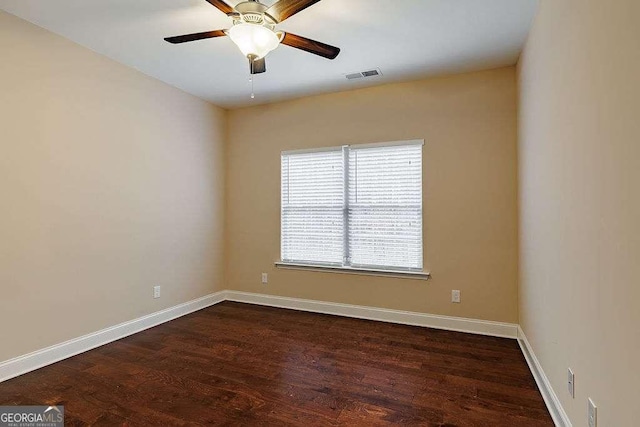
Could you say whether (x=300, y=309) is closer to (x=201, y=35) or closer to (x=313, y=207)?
(x=313, y=207)

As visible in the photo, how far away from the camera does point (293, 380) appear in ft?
8.03

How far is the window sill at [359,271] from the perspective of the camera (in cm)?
363

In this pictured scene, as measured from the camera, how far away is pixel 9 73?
2.47 m

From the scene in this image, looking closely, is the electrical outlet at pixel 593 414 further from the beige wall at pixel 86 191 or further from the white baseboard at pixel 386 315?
the beige wall at pixel 86 191

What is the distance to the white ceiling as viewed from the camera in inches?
93.6

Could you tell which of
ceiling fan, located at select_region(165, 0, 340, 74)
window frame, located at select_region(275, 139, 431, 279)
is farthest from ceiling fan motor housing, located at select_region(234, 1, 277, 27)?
window frame, located at select_region(275, 139, 431, 279)

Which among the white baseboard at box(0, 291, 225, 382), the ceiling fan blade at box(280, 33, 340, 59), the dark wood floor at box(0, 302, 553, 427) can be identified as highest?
the ceiling fan blade at box(280, 33, 340, 59)

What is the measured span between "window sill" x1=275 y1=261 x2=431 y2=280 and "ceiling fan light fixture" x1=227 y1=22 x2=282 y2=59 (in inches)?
101

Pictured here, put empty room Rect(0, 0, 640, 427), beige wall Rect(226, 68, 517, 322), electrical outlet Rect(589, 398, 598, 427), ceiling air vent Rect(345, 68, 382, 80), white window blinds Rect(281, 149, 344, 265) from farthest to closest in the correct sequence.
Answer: white window blinds Rect(281, 149, 344, 265) → ceiling air vent Rect(345, 68, 382, 80) → beige wall Rect(226, 68, 517, 322) → empty room Rect(0, 0, 640, 427) → electrical outlet Rect(589, 398, 598, 427)

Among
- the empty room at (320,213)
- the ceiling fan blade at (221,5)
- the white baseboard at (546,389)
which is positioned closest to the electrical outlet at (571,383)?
the empty room at (320,213)

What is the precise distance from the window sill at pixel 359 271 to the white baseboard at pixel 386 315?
0.39 meters

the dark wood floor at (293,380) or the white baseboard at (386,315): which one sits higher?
the white baseboard at (386,315)

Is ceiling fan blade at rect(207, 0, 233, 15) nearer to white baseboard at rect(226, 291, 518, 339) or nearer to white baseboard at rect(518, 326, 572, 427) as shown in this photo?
white baseboard at rect(518, 326, 572, 427)

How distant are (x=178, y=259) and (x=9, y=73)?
2251mm
